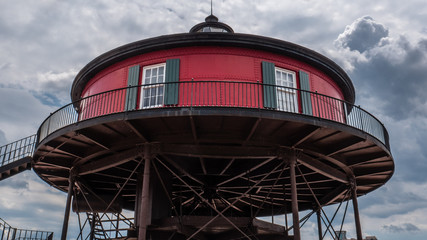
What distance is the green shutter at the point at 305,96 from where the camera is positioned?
49.8ft

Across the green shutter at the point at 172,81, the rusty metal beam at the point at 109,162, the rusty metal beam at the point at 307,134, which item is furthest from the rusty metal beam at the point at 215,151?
the green shutter at the point at 172,81

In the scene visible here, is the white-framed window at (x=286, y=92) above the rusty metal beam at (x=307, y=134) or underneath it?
above

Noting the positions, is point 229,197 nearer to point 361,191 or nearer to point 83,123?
point 361,191

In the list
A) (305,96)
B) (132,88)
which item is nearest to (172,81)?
(132,88)

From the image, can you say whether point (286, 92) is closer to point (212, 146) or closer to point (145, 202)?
point (212, 146)

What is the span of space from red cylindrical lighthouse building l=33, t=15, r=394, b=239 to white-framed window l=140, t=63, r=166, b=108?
4cm

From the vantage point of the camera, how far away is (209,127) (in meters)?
13.8

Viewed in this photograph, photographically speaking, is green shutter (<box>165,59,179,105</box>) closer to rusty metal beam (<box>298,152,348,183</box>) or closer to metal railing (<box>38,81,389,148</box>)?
metal railing (<box>38,81,389,148</box>)

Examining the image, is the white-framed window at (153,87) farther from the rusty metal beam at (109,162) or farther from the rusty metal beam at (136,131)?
the rusty metal beam at (109,162)

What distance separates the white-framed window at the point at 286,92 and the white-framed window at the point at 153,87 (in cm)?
413

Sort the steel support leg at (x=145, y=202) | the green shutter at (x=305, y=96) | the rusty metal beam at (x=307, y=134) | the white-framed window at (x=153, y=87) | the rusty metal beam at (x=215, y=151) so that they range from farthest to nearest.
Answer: the green shutter at (x=305, y=96)
the white-framed window at (x=153, y=87)
the rusty metal beam at (x=215, y=151)
the rusty metal beam at (x=307, y=134)
the steel support leg at (x=145, y=202)

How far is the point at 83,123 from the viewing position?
44.3 ft

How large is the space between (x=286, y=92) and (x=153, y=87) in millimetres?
4726

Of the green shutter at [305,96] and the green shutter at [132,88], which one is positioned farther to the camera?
the green shutter at [305,96]
